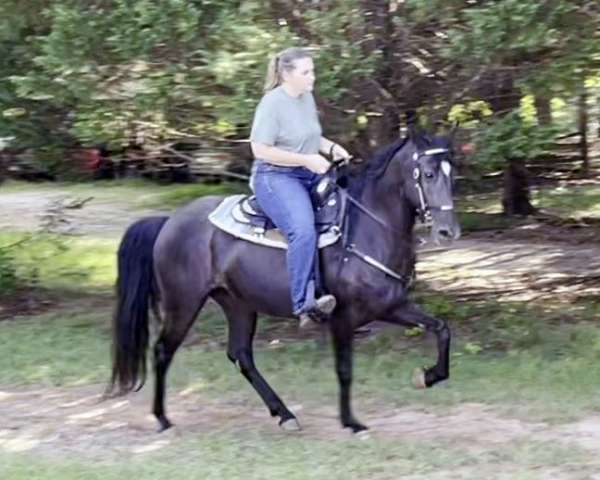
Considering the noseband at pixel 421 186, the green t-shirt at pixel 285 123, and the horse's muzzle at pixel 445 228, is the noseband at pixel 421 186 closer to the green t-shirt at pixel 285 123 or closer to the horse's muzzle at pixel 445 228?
the horse's muzzle at pixel 445 228

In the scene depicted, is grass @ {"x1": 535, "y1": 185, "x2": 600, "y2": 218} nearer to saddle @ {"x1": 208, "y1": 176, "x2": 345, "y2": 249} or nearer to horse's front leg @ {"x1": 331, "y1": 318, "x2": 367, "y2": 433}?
saddle @ {"x1": 208, "y1": 176, "x2": 345, "y2": 249}

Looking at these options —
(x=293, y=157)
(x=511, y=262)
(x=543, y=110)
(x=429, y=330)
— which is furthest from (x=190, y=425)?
(x=511, y=262)

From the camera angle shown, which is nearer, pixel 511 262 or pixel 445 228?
pixel 445 228

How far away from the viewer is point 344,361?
721cm

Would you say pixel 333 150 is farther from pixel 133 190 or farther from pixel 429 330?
pixel 133 190

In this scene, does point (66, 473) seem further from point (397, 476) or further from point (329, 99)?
point (329, 99)

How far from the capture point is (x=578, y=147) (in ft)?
67.5

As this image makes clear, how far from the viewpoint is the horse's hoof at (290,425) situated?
7.38 m

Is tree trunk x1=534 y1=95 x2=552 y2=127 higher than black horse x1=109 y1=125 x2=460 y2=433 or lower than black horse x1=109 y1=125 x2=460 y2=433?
higher

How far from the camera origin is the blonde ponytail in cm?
700

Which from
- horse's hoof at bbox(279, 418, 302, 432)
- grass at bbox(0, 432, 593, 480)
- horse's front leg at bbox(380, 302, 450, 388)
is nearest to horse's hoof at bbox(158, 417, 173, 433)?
grass at bbox(0, 432, 593, 480)

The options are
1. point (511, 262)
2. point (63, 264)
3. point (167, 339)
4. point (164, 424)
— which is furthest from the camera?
point (63, 264)

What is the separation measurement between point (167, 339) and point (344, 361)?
1249 mm

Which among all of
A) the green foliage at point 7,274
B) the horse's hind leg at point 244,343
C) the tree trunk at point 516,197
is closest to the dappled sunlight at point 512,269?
the tree trunk at point 516,197
